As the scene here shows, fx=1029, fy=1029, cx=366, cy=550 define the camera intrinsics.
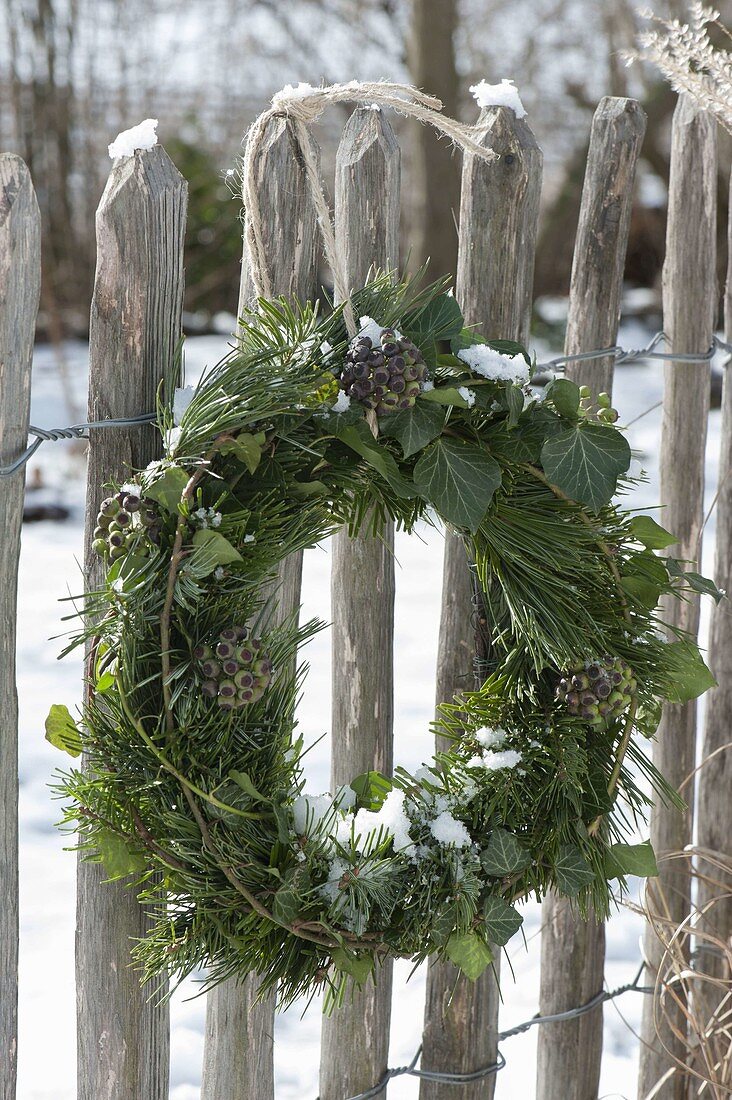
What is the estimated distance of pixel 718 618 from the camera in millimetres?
1737

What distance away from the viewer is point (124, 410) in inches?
43.4

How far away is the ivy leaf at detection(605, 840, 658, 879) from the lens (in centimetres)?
123

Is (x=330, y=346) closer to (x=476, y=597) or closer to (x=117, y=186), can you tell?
(x=117, y=186)

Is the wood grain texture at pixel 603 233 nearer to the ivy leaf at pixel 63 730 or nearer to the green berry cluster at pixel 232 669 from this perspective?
the green berry cluster at pixel 232 669

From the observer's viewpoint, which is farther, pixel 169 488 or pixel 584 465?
pixel 584 465

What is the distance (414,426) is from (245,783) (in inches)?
15.7

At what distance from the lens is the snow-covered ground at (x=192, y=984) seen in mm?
1987

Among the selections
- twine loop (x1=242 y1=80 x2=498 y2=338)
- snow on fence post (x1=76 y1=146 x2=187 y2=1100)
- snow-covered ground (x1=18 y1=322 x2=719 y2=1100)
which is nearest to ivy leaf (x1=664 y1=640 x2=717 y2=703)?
snow-covered ground (x1=18 y1=322 x2=719 y2=1100)

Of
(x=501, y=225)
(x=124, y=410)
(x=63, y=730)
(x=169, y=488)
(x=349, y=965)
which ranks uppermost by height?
(x=501, y=225)

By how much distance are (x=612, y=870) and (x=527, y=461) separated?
0.50 m

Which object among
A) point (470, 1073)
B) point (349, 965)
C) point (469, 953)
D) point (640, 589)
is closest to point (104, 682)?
point (349, 965)

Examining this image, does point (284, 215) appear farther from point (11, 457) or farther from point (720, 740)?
point (720, 740)

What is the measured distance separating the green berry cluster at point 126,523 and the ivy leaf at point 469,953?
55 cm

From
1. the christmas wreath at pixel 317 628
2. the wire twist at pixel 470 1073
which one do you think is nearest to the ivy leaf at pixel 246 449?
the christmas wreath at pixel 317 628
